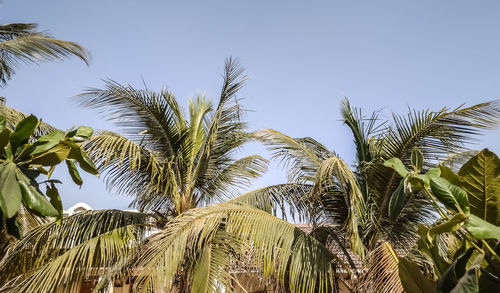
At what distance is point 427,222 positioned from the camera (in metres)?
6.12

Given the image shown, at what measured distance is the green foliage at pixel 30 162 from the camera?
197 centimetres

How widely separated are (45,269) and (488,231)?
4690 millimetres

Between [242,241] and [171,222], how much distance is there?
89 centimetres

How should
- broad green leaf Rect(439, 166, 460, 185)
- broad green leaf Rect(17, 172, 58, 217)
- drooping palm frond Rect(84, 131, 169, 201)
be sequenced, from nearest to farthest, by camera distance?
broad green leaf Rect(17, 172, 58, 217)
broad green leaf Rect(439, 166, 460, 185)
drooping palm frond Rect(84, 131, 169, 201)

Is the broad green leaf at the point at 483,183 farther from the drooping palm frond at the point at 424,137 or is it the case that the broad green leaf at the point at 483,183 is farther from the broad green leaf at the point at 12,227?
the broad green leaf at the point at 12,227

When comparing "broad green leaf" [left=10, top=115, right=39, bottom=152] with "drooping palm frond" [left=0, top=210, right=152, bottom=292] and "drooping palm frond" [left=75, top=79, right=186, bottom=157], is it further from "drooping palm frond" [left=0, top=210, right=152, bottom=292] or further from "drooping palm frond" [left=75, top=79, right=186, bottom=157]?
"drooping palm frond" [left=75, top=79, right=186, bottom=157]

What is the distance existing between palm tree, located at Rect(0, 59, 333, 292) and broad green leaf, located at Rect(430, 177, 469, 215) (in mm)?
2242

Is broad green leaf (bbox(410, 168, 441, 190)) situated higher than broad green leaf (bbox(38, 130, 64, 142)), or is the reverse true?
broad green leaf (bbox(38, 130, 64, 142))

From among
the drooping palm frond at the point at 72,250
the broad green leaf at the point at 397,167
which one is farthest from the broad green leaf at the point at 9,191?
the drooping palm frond at the point at 72,250

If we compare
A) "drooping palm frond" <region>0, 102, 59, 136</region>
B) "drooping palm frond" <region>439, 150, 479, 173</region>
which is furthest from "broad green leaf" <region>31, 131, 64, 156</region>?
"drooping palm frond" <region>439, 150, 479, 173</region>

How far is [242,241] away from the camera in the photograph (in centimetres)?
494

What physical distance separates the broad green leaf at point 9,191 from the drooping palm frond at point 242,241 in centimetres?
244

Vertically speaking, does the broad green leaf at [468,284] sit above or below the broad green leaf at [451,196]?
below

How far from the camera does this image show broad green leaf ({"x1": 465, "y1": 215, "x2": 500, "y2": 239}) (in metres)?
2.46
